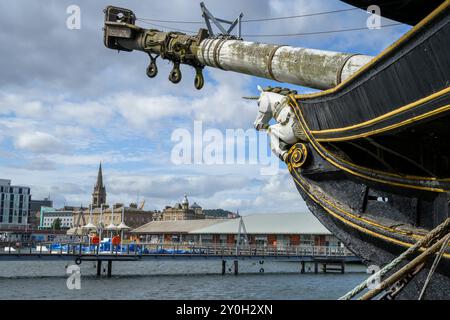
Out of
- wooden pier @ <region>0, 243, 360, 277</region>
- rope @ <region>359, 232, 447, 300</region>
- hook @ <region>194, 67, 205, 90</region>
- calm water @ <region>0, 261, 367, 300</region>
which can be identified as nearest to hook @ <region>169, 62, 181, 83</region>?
hook @ <region>194, 67, 205, 90</region>

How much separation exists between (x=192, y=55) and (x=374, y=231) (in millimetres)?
5040

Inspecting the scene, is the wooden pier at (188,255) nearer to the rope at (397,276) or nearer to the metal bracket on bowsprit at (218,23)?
the metal bracket on bowsprit at (218,23)

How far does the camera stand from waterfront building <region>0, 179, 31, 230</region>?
5217 inches

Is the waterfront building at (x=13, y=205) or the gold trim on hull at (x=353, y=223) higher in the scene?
the waterfront building at (x=13, y=205)

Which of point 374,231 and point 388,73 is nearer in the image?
point 388,73

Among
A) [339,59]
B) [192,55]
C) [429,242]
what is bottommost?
[429,242]

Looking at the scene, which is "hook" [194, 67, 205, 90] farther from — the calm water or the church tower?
the church tower

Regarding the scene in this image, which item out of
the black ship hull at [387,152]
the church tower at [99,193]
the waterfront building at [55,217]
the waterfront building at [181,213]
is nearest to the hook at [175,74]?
the black ship hull at [387,152]

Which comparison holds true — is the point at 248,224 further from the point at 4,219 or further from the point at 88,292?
the point at 4,219

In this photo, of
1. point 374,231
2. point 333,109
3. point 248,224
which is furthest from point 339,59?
point 248,224

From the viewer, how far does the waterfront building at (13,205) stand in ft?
435

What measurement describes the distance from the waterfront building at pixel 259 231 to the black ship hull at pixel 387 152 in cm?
4862
